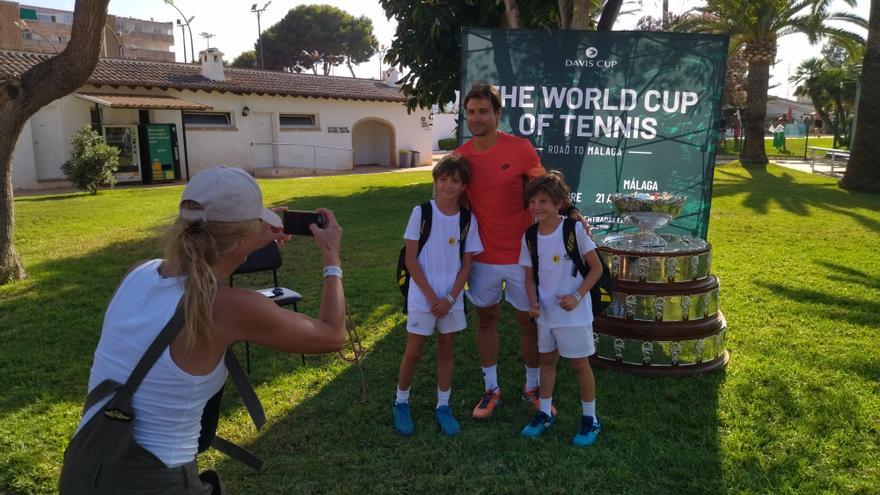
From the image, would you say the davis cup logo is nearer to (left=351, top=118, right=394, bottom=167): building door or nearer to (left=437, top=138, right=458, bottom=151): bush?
(left=351, top=118, right=394, bottom=167): building door

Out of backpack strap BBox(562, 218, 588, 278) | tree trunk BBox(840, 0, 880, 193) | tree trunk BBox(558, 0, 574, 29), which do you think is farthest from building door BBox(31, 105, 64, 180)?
tree trunk BBox(840, 0, 880, 193)

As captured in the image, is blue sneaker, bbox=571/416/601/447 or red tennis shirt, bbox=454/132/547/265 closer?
blue sneaker, bbox=571/416/601/447

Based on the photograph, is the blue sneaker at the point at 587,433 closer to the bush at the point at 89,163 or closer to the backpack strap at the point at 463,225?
the backpack strap at the point at 463,225

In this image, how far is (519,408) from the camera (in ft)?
12.7

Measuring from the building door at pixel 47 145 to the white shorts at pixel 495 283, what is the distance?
65.5 feet

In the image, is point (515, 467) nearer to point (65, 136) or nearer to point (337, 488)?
point (337, 488)

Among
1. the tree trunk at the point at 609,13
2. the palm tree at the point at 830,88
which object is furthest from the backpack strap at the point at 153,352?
the palm tree at the point at 830,88

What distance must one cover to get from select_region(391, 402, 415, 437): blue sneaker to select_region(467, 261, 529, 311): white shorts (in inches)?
29.4

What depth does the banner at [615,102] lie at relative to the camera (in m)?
5.35

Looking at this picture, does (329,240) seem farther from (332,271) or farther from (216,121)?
(216,121)

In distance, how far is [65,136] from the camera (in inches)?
767

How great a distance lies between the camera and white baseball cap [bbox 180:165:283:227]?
1.70 meters

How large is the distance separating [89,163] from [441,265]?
16095mm

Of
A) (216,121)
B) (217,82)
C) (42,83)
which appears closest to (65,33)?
(217,82)
